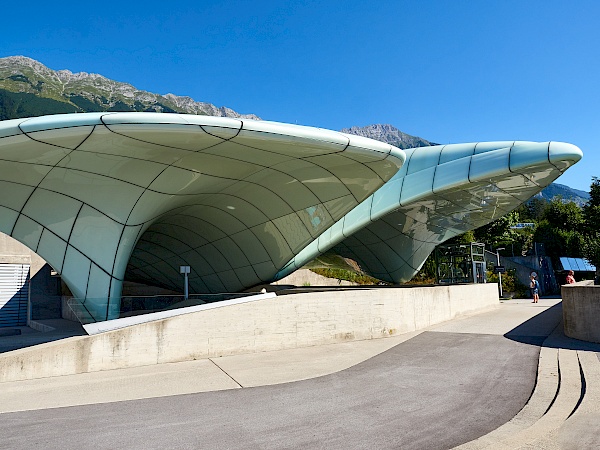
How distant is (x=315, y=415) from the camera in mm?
6488

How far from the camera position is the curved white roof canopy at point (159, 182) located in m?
9.98

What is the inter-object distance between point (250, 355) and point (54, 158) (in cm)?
697

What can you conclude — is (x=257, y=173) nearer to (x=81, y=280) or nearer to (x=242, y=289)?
(x=81, y=280)

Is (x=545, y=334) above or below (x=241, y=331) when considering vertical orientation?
below

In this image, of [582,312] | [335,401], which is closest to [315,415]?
[335,401]

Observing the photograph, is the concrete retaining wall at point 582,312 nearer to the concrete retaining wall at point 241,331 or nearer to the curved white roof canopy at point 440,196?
the concrete retaining wall at point 241,331

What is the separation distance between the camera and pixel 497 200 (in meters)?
21.0

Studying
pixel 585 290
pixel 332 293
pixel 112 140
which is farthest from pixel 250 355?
pixel 585 290

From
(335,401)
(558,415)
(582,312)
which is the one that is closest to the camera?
(558,415)

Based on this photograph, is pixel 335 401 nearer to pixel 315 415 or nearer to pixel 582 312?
pixel 315 415

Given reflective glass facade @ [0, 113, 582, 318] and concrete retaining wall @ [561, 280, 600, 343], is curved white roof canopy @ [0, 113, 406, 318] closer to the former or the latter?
reflective glass facade @ [0, 113, 582, 318]

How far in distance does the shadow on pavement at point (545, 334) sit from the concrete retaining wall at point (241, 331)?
3321 millimetres

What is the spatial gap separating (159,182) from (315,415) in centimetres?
883

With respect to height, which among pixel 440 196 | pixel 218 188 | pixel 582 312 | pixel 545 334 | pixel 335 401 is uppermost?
pixel 440 196
